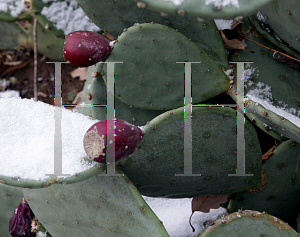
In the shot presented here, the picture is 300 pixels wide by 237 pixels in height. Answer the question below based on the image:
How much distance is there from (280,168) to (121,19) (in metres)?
0.84

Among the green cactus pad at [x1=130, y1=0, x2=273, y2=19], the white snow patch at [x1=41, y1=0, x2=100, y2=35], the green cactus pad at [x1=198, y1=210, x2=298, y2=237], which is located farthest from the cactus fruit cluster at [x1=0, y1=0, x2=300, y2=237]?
the white snow patch at [x1=41, y1=0, x2=100, y2=35]

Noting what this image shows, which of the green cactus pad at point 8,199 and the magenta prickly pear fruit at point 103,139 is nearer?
the magenta prickly pear fruit at point 103,139

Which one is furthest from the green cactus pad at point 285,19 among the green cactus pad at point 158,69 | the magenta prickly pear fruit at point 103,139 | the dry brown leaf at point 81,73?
the dry brown leaf at point 81,73

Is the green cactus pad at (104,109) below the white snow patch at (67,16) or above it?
below

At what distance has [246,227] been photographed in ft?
3.19

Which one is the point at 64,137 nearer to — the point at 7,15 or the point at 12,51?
the point at 7,15

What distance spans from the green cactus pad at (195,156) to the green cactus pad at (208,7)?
478mm

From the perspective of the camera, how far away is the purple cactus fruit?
1.28m

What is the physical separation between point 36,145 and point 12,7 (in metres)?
1.39

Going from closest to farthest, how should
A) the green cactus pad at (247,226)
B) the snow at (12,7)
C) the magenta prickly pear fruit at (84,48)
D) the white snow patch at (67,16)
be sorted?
the green cactus pad at (247,226) → the magenta prickly pear fruit at (84,48) → the white snow patch at (67,16) → the snow at (12,7)

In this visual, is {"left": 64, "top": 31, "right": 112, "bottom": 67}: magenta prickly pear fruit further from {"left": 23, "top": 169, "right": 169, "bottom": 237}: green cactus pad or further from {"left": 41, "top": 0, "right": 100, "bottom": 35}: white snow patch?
{"left": 41, "top": 0, "right": 100, "bottom": 35}: white snow patch

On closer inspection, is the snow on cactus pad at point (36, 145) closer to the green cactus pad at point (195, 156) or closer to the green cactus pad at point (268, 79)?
the green cactus pad at point (195, 156)

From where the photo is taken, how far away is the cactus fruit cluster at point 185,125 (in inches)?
38.7

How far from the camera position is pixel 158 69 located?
1.24m
